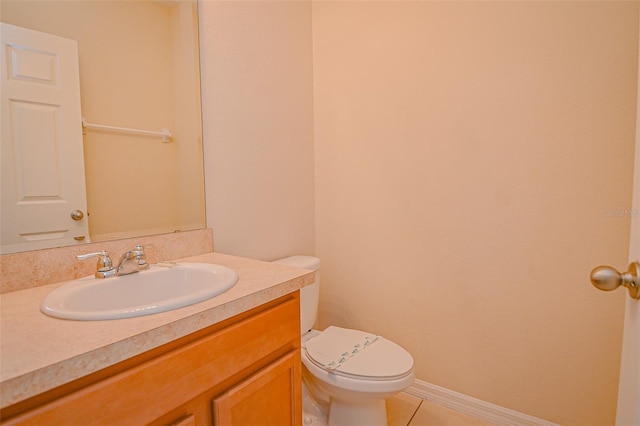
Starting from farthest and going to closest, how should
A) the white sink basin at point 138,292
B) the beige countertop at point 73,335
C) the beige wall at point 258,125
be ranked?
the beige wall at point 258,125
the white sink basin at point 138,292
the beige countertop at point 73,335

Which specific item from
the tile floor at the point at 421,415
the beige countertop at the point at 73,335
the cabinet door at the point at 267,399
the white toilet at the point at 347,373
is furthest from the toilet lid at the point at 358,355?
the beige countertop at the point at 73,335

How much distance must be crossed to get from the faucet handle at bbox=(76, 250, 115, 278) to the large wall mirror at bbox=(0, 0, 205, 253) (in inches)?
4.6

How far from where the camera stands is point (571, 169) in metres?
1.27

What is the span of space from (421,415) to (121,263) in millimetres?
1517

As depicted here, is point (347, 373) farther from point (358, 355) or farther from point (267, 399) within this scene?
point (267, 399)

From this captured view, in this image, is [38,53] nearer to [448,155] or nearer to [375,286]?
[448,155]

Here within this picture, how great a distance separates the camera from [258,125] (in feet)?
5.15

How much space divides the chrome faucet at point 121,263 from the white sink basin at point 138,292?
2 cm

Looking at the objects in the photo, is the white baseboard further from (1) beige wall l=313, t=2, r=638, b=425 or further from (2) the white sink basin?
(2) the white sink basin

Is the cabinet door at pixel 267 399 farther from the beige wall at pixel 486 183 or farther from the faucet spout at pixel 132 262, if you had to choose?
the beige wall at pixel 486 183

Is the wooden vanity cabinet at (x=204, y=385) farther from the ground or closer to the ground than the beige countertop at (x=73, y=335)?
closer to the ground

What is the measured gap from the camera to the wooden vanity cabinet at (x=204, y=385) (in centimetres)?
53

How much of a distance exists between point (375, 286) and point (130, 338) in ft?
4.59

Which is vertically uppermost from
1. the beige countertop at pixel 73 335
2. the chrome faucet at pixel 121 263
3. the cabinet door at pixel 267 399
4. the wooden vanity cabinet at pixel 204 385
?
the chrome faucet at pixel 121 263
